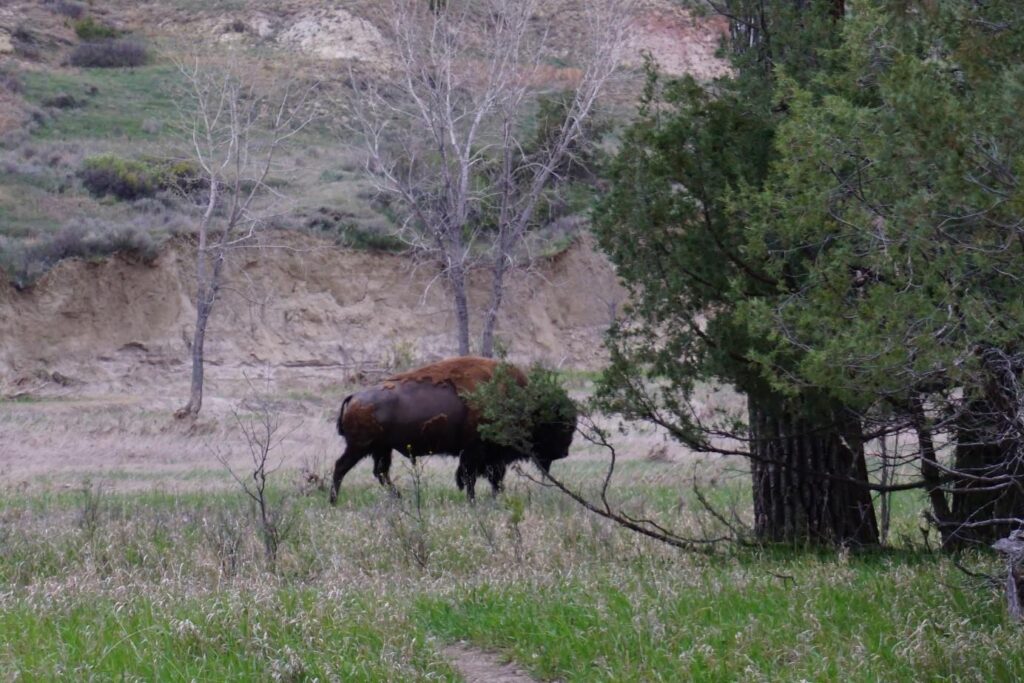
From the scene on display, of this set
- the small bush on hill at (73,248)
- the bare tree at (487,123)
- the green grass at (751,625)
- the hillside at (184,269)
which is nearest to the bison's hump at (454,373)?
the green grass at (751,625)

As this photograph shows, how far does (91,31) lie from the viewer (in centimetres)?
5278

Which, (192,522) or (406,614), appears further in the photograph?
(192,522)

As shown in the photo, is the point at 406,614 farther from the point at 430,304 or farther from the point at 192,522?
the point at 430,304

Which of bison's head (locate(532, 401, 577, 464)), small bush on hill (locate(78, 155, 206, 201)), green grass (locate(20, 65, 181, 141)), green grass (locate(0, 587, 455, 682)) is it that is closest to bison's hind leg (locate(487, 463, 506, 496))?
bison's head (locate(532, 401, 577, 464))

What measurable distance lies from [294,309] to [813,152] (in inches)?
1208

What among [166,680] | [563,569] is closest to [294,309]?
[563,569]

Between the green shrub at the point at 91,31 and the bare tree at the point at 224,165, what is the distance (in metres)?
11.7

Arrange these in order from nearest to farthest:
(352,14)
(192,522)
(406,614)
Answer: (406,614), (192,522), (352,14)

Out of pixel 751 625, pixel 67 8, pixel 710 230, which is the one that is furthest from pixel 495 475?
pixel 67 8

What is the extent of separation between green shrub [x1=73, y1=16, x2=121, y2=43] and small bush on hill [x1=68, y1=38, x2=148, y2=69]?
80cm

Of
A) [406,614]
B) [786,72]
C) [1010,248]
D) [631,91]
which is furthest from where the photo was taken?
[631,91]

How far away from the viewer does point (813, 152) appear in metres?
5.74

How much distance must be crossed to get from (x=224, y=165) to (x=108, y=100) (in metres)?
20.5

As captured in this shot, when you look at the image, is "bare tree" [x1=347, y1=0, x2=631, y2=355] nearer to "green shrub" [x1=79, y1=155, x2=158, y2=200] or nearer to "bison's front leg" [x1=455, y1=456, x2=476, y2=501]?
"green shrub" [x1=79, y1=155, x2=158, y2=200]
